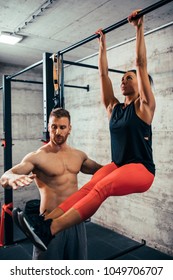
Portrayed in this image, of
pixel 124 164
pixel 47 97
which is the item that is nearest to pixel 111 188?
pixel 124 164

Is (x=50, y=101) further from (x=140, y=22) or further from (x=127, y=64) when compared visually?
(x=127, y=64)

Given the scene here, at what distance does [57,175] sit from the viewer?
2.79 metres

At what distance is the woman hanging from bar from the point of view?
2.02 m

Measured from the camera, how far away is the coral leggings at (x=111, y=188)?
2.06 metres

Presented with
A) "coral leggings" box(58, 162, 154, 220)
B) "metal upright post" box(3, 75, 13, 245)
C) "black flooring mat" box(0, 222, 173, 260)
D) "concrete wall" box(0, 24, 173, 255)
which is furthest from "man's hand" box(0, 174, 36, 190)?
"concrete wall" box(0, 24, 173, 255)

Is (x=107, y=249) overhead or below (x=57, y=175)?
below

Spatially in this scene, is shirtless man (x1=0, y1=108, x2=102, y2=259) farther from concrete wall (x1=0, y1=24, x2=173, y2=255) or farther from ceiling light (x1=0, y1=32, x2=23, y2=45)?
ceiling light (x1=0, y1=32, x2=23, y2=45)

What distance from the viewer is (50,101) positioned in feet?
9.23

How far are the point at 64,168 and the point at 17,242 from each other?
95.2 inches

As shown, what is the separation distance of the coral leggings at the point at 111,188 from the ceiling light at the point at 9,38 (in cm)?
297

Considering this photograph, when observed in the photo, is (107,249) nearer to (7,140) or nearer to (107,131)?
(107,131)

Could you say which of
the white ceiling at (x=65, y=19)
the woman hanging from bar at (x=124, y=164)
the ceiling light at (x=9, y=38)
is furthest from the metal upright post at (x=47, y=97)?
the ceiling light at (x=9, y=38)

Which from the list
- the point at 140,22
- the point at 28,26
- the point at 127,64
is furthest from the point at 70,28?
the point at 140,22

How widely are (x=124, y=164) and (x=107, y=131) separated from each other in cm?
280
